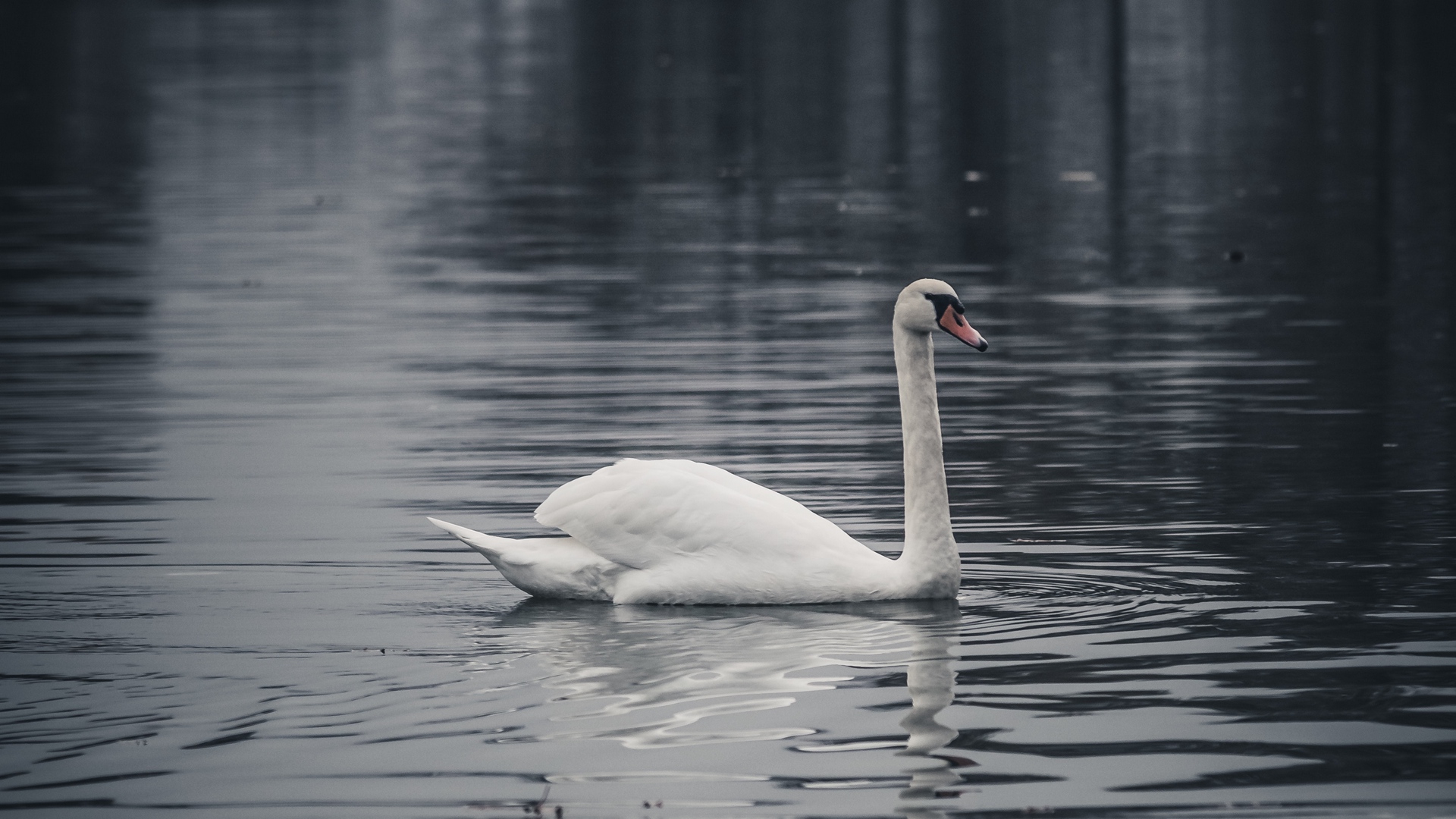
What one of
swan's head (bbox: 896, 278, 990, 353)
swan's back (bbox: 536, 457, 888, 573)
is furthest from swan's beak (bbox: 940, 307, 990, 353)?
swan's back (bbox: 536, 457, 888, 573)

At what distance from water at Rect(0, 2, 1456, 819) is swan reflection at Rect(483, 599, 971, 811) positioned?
3 centimetres

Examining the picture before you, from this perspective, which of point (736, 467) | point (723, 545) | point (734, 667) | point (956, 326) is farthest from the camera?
point (736, 467)

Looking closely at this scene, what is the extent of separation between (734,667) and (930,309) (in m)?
2.30

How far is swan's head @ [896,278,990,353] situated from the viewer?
11.3 metres

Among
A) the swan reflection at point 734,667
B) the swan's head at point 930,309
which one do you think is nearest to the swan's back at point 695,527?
the swan reflection at point 734,667

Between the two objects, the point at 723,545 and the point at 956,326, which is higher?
the point at 956,326

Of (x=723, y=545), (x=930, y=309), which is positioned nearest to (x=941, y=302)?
(x=930, y=309)

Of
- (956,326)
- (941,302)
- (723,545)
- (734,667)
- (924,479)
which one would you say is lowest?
(734,667)

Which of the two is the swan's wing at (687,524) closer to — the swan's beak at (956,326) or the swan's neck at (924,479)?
the swan's neck at (924,479)

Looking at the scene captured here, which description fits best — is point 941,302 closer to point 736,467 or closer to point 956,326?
point 956,326

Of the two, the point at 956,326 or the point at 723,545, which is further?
the point at 956,326

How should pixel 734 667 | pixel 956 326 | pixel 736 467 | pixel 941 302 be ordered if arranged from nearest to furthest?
pixel 734 667 < pixel 956 326 < pixel 941 302 < pixel 736 467

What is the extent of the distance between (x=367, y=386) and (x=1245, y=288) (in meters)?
9.14

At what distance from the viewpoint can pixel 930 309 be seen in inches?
451
